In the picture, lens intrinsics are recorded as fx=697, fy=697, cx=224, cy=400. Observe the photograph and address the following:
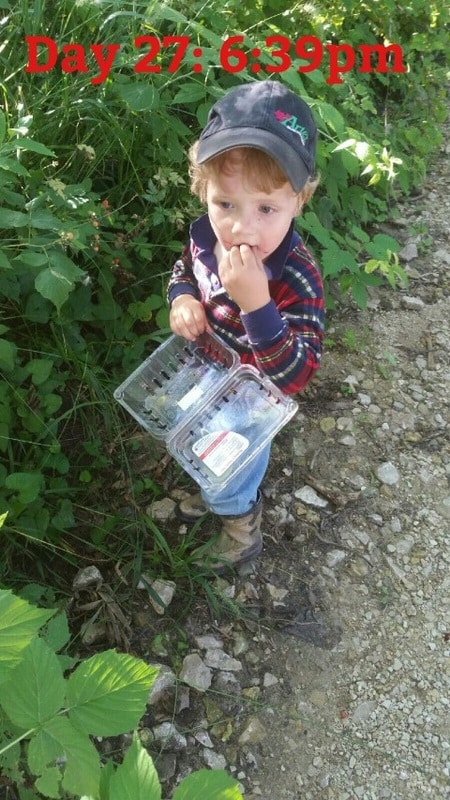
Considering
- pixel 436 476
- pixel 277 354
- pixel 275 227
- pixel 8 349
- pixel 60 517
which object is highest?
pixel 275 227

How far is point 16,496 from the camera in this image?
2227 millimetres

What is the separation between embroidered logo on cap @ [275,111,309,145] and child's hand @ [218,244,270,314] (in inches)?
12.3

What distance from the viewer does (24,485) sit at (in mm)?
2174

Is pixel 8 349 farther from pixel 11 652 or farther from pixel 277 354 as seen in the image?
pixel 11 652

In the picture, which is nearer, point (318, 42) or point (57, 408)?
point (57, 408)

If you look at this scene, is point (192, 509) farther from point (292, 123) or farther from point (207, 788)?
point (207, 788)

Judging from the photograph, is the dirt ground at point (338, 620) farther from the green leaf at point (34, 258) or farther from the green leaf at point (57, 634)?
the green leaf at point (34, 258)

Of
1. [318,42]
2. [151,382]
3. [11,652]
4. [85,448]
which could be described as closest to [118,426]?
[85,448]

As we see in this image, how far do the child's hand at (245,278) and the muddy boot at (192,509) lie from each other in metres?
1.04

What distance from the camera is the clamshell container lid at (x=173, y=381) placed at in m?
2.23

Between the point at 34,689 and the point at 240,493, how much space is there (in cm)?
132

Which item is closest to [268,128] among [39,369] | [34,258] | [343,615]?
[34,258]

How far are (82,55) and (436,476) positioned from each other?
7.19 ft
